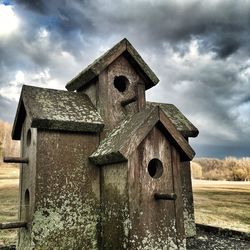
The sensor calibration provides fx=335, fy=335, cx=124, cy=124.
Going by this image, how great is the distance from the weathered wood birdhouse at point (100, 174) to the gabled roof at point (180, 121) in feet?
6.55

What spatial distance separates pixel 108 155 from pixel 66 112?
1.68m

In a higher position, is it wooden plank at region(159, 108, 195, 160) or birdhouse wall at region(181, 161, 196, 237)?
wooden plank at region(159, 108, 195, 160)

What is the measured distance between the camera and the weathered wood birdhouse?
6.89 meters

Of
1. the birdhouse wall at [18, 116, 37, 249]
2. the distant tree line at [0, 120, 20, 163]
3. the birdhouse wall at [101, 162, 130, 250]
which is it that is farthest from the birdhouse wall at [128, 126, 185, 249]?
the distant tree line at [0, 120, 20, 163]

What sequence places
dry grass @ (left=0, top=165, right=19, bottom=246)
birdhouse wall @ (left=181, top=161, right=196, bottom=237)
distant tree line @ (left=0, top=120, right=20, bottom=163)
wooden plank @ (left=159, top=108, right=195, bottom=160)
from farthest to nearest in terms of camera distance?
distant tree line @ (left=0, top=120, right=20, bottom=163) → dry grass @ (left=0, top=165, right=19, bottom=246) → birdhouse wall @ (left=181, top=161, right=196, bottom=237) → wooden plank @ (left=159, top=108, right=195, bottom=160)

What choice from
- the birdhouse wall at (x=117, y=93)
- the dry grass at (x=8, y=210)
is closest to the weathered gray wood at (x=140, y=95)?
the birdhouse wall at (x=117, y=93)

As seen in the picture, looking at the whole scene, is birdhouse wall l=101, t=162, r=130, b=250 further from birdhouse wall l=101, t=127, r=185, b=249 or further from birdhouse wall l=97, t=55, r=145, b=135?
birdhouse wall l=97, t=55, r=145, b=135

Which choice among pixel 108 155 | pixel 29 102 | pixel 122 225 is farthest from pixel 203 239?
pixel 29 102

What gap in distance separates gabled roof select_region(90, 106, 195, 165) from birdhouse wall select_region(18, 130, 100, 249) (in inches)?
16.1

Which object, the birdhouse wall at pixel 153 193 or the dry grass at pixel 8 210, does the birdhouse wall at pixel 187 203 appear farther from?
the dry grass at pixel 8 210

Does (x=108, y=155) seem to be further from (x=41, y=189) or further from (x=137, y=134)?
(x=41, y=189)

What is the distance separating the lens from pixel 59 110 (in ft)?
26.3

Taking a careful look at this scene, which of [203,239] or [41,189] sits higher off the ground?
[41,189]

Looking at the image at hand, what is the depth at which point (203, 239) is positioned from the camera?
32.6ft
